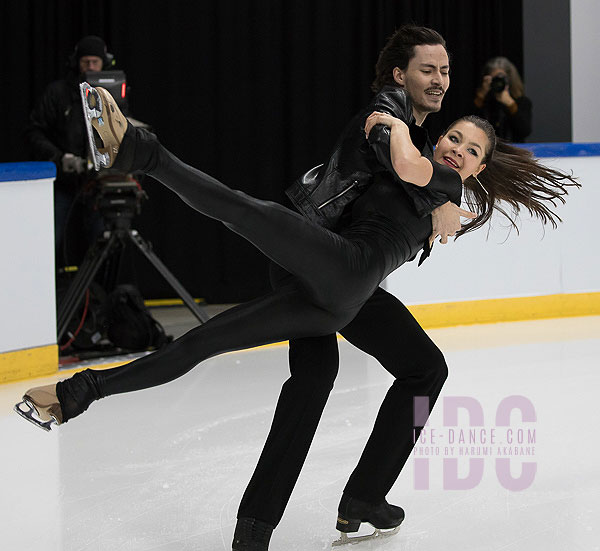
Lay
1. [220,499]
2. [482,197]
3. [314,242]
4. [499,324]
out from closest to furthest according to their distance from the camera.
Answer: [314,242] < [482,197] < [220,499] < [499,324]

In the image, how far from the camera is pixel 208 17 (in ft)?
21.5

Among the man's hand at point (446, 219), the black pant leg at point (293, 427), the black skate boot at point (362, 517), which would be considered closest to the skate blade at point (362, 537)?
the black skate boot at point (362, 517)

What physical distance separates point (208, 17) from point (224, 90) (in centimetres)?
46

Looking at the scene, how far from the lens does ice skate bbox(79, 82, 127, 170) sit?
6.91ft

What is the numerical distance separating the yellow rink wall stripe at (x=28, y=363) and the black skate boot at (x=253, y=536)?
2364 millimetres

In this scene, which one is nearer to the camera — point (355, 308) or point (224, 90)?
point (355, 308)

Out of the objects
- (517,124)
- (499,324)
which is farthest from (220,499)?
(517,124)

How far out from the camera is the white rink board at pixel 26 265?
14.8 ft

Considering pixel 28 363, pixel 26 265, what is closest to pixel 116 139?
pixel 26 265

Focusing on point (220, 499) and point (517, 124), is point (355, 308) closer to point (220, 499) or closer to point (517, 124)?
point (220, 499)

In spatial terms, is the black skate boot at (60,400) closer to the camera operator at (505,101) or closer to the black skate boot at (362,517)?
the black skate boot at (362,517)

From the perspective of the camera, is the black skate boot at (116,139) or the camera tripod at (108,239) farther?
the camera tripod at (108,239)

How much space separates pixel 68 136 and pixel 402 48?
108 inches

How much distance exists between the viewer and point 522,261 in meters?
5.91
